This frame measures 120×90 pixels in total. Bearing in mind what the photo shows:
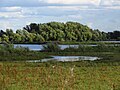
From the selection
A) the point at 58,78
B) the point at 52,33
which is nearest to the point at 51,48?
the point at 52,33

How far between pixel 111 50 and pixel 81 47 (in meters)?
6.77

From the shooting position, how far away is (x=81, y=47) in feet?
250

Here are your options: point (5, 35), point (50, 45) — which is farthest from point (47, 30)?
point (50, 45)

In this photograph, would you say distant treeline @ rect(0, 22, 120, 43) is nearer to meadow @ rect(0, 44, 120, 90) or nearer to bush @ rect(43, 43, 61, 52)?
bush @ rect(43, 43, 61, 52)

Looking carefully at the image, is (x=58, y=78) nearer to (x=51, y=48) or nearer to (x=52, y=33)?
(x=51, y=48)

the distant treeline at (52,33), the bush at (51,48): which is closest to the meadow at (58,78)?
the bush at (51,48)

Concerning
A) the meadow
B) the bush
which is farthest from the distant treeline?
the meadow

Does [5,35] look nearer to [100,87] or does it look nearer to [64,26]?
[64,26]

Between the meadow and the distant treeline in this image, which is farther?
the distant treeline

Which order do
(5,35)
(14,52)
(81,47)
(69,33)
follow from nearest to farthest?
(14,52), (81,47), (5,35), (69,33)

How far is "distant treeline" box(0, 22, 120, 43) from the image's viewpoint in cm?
12414

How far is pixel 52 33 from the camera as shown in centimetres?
12775

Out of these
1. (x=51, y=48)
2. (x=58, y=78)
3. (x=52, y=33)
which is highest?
(x=58, y=78)

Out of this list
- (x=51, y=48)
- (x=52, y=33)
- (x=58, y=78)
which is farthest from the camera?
(x=52, y=33)
